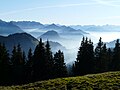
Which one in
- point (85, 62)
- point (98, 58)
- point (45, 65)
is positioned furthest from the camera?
point (98, 58)

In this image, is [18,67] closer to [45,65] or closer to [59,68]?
[45,65]

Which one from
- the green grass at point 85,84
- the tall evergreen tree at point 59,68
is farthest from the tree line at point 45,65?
the green grass at point 85,84

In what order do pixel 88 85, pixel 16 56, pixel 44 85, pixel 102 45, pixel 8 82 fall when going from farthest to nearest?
1. pixel 102 45
2. pixel 16 56
3. pixel 8 82
4. pixel 44 85
5. pixel 88 85

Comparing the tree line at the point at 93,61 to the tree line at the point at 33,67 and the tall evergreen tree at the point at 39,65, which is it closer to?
the tree line at the point at 33,67

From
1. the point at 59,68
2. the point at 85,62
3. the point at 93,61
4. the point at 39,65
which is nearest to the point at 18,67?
the point at 39,65

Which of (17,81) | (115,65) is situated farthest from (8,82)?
(115,65)

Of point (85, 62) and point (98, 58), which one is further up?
point (98, 58)

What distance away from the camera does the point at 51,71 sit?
299ft

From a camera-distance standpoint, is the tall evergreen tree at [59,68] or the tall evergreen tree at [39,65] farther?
the tall evergreen tree at [59,68]

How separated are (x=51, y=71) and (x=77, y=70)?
26.5ft

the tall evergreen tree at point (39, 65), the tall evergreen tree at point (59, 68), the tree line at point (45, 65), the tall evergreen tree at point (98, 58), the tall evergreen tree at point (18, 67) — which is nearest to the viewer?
the tall evergreen tree at point (39, 65)

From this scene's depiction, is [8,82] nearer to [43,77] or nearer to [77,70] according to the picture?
[43,77]

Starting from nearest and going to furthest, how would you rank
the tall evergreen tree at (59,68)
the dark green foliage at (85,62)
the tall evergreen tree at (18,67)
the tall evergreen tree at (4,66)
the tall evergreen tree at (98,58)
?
the tall evergreen tree at (4,66) → the dark green foliage at (85,62) → the tall evergreen tree at (59,68) → the tall evergreen tree at (18,67) → the tall evergreen tree at (98,58)

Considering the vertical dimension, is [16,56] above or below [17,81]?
above
